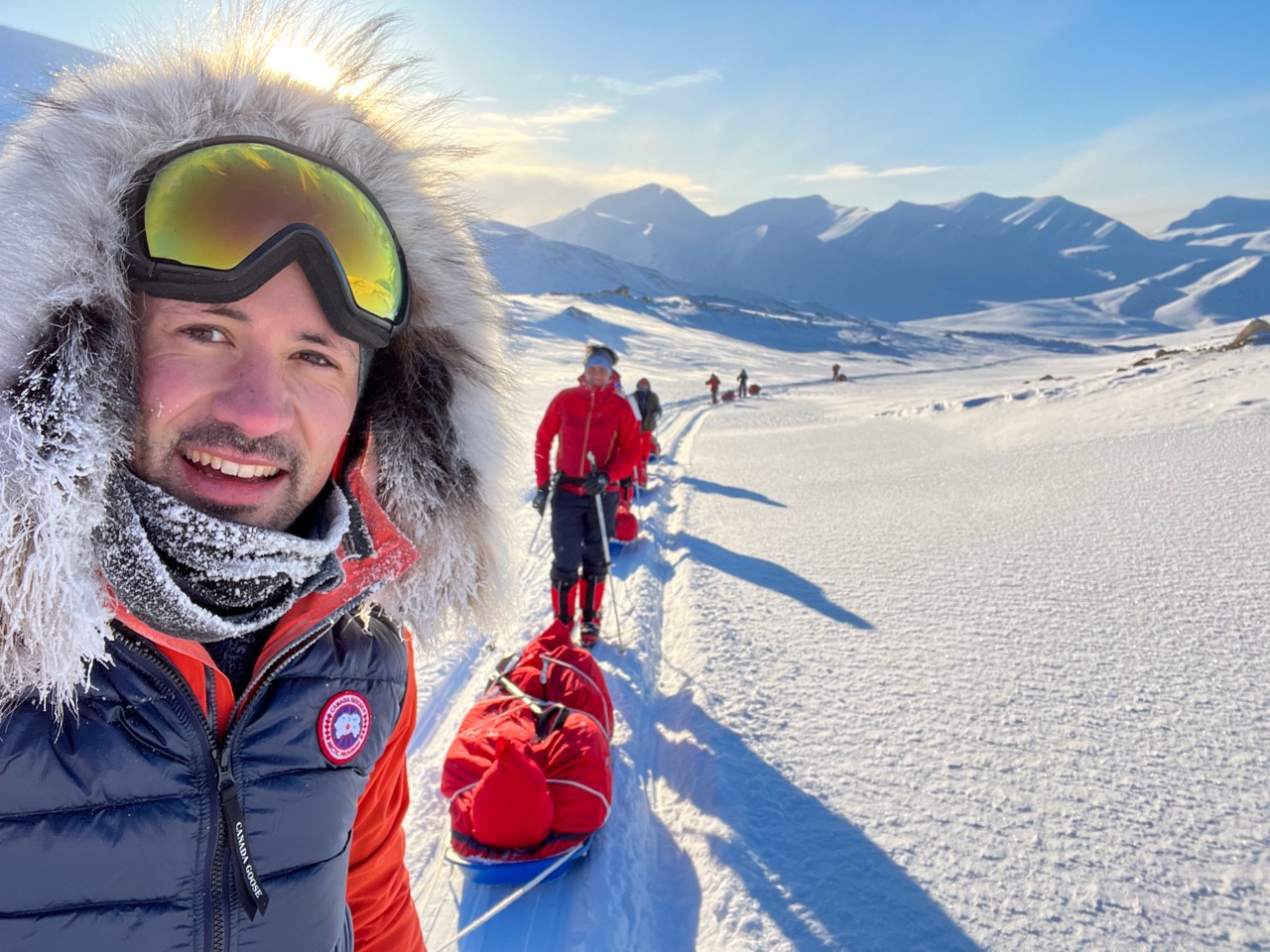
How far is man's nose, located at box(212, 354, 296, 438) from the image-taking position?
98 cm

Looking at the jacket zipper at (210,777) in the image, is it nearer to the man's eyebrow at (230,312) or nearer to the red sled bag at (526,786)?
the man's eyebrow at (230,312)

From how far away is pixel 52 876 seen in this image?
873 millimetres

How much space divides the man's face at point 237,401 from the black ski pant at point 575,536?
3.38 metres

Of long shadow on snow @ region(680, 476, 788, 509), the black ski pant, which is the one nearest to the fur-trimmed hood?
the black ski pant

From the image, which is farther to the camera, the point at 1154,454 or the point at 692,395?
the point at 692,395

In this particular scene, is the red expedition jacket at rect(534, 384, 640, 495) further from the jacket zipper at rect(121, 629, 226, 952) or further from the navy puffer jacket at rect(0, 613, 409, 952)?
the jacket zipper at rect(121, 629, 226, 952)

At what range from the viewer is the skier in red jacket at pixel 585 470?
4.46 m

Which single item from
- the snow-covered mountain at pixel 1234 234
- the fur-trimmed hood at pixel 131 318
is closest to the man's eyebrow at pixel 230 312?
the fur-trimmed hood at pixel 131 318

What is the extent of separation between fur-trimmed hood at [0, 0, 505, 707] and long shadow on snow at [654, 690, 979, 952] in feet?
5.25

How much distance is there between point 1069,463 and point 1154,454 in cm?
A: 74

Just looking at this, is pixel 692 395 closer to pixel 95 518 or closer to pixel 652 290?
pixel 95 518

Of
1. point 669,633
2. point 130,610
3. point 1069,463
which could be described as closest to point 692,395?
point 1069,463

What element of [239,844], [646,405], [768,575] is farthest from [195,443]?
[646,405]

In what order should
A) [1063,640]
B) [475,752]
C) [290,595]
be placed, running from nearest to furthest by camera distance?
[290,595] → [475,752] → [1063,640]
